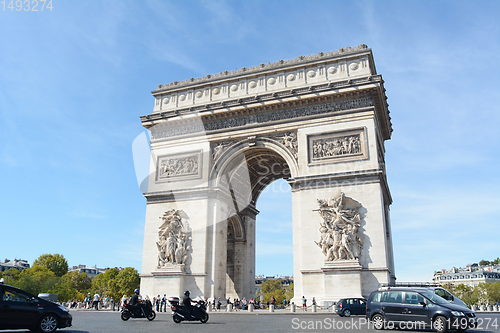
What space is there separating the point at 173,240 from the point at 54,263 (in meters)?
54.7

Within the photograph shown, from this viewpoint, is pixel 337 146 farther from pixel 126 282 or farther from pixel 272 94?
pixel 126 282

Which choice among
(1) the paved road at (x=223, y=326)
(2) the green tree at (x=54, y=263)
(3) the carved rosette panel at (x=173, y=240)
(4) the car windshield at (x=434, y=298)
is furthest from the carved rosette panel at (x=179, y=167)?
(2) the green tree at (x=54, y=263)

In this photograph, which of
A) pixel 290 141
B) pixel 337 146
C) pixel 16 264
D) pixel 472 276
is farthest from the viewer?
pixel 472 276

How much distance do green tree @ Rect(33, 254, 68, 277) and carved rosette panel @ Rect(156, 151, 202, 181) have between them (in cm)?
5275

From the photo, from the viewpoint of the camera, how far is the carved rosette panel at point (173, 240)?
22.2 m

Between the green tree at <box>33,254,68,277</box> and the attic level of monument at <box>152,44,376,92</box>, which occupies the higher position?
the attic level of monument at <box>152,44,376,92</box>

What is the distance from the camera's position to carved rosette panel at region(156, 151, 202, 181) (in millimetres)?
24062

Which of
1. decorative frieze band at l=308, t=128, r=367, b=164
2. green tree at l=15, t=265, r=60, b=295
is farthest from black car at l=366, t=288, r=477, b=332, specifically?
green tree at l=15, t=265, r=60, b=295

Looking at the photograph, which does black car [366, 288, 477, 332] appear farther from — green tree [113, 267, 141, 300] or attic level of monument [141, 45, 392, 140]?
green tree [113, 267, 141, 300]

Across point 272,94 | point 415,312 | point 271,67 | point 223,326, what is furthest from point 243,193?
point 415,312

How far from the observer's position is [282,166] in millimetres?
27094

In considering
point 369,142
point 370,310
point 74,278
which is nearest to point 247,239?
point 369,142

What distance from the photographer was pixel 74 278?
72875 millimetres

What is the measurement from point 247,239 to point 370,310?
17290 millimetres
